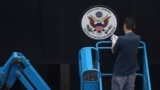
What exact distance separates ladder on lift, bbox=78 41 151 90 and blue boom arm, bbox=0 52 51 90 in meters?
0.59

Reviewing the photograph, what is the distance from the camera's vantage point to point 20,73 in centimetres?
634

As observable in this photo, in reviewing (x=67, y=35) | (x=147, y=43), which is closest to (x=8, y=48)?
(x=67, y=35)

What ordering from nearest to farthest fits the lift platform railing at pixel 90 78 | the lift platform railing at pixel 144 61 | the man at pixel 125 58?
the lift platform railing at pixel 90 78, the man at pixel 125 58, the lift platform railing at pixel 144 61

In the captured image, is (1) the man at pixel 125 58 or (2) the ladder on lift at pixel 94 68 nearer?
(2) the ladder on lift at pixel 94 68

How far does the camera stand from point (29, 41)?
723 centimetres

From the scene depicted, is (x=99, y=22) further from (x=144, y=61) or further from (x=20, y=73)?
(x=20, y=73)

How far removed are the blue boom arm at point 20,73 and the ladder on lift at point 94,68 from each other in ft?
1.94

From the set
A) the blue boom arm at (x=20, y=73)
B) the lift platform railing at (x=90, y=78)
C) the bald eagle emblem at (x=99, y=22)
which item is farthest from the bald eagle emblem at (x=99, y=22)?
the blue boom arm at (x=20, y=73)

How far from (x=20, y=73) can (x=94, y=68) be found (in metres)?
1.00

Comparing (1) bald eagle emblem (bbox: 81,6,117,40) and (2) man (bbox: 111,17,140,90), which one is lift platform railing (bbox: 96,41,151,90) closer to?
(1) bald eagle emblem (bbox: 81,6,117,40)

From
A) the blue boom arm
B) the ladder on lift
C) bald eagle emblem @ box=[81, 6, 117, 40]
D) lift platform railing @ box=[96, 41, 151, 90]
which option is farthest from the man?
the blue boom arm

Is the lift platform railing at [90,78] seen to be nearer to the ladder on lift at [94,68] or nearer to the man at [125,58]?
the ladder on lift at [94,68]

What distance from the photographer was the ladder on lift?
20.4 feet

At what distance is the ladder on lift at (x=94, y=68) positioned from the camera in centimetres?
622
